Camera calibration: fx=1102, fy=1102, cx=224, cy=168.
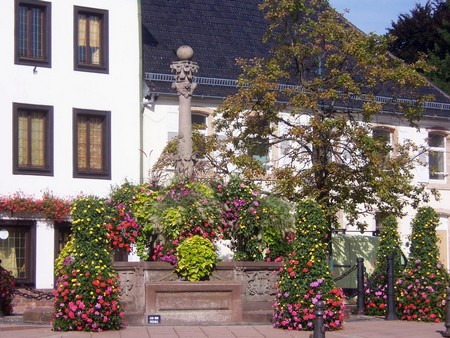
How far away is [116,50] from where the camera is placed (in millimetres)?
31938

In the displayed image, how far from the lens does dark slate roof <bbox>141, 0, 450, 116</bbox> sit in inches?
1321

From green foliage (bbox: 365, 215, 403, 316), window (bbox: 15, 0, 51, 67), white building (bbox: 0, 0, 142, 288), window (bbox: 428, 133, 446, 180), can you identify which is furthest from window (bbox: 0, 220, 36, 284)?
window (bbox: 428, 133, 446, 180)

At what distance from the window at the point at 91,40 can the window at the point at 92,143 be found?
1.36m

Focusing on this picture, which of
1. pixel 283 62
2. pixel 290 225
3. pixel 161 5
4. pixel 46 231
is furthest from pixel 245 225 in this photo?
pixel 161 5

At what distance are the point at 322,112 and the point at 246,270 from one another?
762 cm

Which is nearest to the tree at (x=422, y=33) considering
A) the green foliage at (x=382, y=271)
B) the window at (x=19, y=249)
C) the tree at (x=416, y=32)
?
the tree at (x=416, y=32)

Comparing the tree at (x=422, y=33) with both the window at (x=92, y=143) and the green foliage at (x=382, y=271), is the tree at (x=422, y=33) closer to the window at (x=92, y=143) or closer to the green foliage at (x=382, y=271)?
the window at (x=92, y=143)

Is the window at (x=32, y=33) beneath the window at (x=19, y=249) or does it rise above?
above

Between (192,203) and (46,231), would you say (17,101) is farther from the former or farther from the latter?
(192,203)

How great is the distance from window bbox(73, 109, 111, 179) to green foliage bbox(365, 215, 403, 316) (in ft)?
34.0

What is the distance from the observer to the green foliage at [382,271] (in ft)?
73.5

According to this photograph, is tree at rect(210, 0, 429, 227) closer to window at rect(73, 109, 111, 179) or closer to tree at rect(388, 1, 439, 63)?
window at rect(73, 109, 111, 179)

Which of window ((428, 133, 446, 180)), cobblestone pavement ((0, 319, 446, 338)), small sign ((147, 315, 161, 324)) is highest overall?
window ((428, 133, 446, 180))

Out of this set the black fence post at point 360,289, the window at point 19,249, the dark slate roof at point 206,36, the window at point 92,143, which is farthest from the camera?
the dark slate roof at point 206,36
